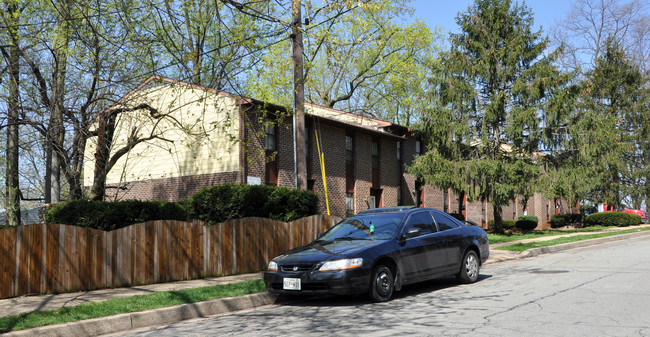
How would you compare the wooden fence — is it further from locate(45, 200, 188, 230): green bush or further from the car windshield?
the car windshield

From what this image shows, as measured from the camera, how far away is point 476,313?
7469 millimetres

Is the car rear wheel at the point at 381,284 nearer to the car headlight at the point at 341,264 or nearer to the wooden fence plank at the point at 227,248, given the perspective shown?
the car headlight at the point at 341,264

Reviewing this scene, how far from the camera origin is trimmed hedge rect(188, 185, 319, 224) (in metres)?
15.6

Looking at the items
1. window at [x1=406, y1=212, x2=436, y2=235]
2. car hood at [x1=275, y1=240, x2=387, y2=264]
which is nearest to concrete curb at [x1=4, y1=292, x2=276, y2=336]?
car hood at [x1=275, y1=240, x2=387, y2=264]

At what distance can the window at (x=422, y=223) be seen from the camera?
9.90 meters

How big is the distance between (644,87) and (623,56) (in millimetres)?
3718

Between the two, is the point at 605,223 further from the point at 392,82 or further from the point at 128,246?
the point at 128,246

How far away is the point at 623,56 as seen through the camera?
41.6 metres

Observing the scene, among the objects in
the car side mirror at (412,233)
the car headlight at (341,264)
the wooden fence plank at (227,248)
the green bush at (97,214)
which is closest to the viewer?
the car headlight at (341,264)

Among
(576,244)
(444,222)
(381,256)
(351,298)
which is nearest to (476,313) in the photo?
(381,256)

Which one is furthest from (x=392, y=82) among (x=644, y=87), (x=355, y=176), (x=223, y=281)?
(x=223, y=281)

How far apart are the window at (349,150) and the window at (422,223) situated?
18226 millimetres

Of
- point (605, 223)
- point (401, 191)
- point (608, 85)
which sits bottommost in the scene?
point (605, 223)

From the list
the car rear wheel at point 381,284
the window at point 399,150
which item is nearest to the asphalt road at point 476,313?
the car rear wheel at point 381,284
